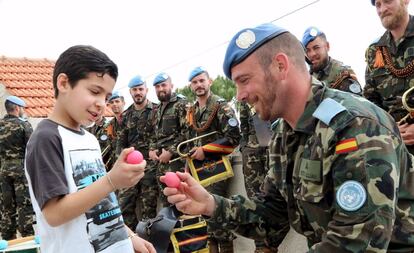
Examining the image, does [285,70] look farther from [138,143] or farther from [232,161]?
[138,143]

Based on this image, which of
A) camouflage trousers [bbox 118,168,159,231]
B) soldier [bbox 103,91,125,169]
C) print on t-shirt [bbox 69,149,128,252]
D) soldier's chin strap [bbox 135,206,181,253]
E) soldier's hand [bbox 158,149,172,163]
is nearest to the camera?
print on t-shirt [bbox 69,149,128,252]

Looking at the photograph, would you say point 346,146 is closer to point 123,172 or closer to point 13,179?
point 123,172

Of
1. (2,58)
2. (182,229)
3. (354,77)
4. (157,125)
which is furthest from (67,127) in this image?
(2,58)

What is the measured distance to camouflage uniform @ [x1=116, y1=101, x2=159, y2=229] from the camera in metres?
6.11

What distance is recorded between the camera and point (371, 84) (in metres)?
3.38

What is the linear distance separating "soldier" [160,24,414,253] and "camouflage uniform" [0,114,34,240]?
5.80 m

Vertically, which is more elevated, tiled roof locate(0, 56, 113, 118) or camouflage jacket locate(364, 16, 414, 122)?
tiled roof locate(0, 56, 113, 118)

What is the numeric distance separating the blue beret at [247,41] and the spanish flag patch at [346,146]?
0.51 m

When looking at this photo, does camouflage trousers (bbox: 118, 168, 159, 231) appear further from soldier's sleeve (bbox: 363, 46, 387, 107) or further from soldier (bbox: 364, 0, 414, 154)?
soldier (bbox: 364, 0, 414, 154)

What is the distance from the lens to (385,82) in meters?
3.27

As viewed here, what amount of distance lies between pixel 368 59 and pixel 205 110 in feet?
7.71

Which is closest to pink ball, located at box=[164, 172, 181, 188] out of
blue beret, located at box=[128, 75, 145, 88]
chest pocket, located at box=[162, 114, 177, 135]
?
chest pocket, located at box=[162, 114, 177, 135]

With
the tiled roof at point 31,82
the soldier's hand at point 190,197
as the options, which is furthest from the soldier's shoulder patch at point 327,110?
the tiled roof at point 31,82

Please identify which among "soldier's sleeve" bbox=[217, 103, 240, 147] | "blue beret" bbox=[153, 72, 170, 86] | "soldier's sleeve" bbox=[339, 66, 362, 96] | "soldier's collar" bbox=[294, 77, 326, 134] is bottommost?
"soldier's sleeve" bbox=[217, 103, 240, 147]
